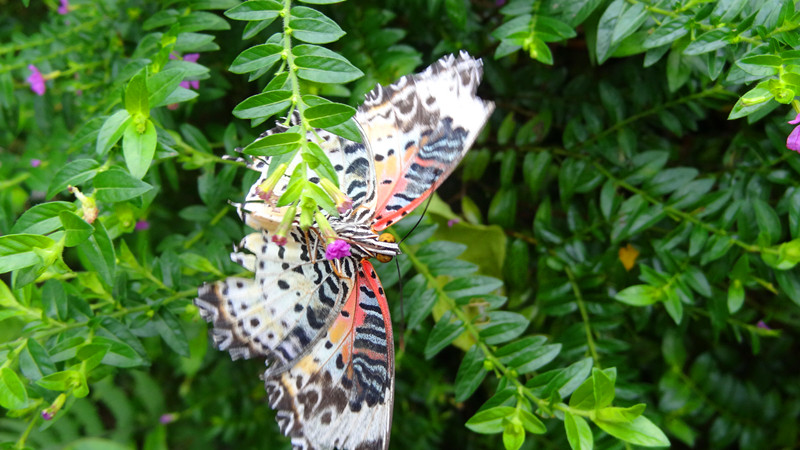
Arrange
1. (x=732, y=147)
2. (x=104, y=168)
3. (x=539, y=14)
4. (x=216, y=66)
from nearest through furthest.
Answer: (x=104, y=168)
(x=539, y=14)
(x=732, y=147)
(x=216, y=66)

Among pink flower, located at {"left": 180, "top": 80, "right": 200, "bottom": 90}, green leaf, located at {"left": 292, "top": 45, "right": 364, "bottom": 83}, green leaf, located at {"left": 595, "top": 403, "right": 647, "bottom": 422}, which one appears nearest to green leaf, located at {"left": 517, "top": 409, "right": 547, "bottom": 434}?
green leaf, located at {"left": 595, "top": 403, "right": 647, "bottom": 422}

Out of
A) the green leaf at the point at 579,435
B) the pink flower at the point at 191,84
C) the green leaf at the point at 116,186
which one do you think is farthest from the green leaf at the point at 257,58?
the green leaf at the point at 579,435

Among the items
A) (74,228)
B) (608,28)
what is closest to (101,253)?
(74,228)

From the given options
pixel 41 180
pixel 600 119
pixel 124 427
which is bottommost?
pixel 124 427

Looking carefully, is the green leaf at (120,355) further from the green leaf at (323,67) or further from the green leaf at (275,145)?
the green leaf at (323,67)

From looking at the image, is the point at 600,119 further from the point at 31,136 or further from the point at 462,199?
the point at 31,136

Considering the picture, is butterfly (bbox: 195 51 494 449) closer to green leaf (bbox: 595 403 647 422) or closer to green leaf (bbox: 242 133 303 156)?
green leaf (bbox: 242 133 303 156)

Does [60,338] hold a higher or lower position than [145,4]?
lower

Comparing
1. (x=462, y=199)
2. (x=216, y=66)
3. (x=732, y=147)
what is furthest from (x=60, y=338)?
(x=732, y=147)
